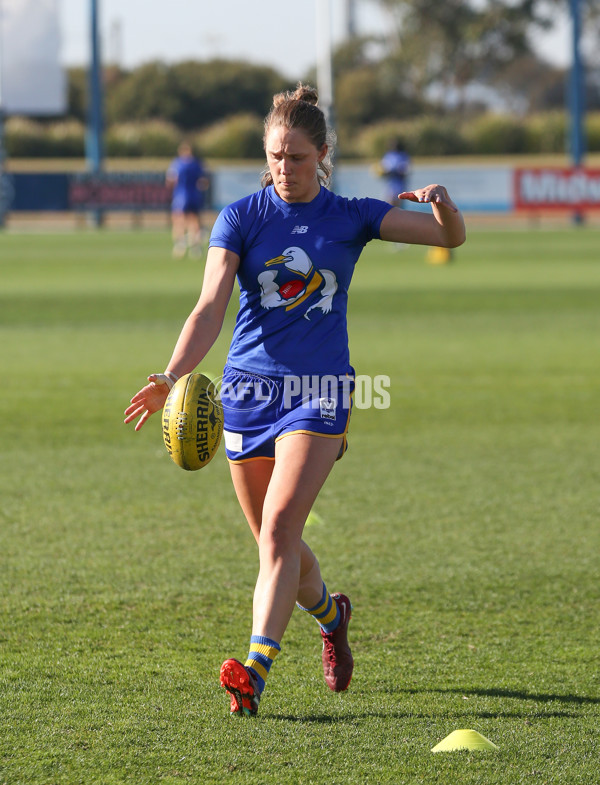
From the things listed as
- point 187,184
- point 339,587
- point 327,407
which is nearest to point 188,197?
point 187,184

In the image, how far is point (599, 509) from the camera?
7.34 metres

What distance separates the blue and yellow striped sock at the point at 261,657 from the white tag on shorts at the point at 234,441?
70 centimetres

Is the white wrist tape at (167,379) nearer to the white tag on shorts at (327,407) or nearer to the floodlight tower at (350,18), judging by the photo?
the white tag on shorts at (327,407)

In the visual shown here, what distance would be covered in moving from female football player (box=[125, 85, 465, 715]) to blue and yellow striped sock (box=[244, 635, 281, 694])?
4 centimetres

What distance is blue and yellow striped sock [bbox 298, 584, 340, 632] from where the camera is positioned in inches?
184

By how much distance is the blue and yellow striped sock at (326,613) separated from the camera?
184 inches

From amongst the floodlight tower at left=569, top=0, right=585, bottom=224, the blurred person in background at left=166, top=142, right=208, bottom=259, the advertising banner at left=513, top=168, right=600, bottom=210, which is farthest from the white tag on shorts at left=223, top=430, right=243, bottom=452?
the floodlight tower at left=569, top=0, right=585, bottom=224

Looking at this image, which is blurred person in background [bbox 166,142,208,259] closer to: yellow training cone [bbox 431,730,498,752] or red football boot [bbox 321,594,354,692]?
red football boot [bbox 321,594,354,692]

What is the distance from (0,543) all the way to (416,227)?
325 cm

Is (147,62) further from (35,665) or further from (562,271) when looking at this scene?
(35,665)

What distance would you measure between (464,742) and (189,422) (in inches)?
55.9

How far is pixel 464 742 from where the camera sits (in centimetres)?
396

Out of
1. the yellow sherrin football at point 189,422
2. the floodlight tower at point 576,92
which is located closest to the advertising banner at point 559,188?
the floodlight tower at point 576,92

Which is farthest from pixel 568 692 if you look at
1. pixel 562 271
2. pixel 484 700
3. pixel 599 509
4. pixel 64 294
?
pixel 562 271
